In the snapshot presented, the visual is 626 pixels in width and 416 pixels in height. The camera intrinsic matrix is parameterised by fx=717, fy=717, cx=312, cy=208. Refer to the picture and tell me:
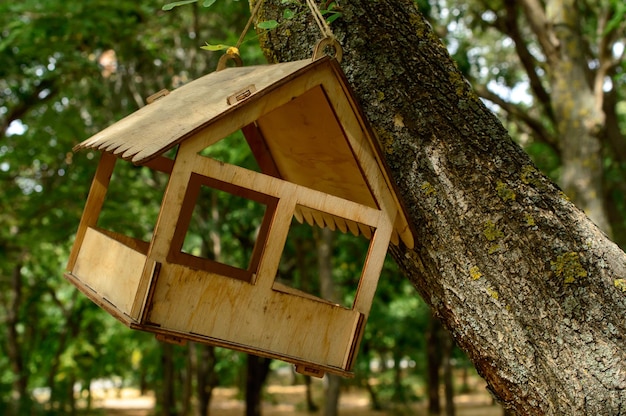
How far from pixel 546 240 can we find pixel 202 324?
967 mm

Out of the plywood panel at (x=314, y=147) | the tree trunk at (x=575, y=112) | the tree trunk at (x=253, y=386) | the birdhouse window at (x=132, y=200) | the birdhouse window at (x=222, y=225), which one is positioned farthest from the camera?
the tree trunk at (x=253, y=386)

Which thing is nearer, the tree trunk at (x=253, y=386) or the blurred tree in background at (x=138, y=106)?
the blurred tree in background at (x=138, y=106)

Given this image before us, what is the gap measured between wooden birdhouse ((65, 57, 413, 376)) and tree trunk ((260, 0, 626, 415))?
0.34 feet

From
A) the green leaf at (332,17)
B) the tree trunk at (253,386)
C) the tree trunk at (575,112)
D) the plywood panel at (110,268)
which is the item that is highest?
the tree trunk at (575,112)

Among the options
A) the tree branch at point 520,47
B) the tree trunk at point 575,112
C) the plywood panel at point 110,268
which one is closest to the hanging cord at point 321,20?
the plywood panel at point 110,268

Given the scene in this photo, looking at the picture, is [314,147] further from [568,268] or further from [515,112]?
[515,112]

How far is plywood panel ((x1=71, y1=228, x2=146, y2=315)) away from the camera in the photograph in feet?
6.36

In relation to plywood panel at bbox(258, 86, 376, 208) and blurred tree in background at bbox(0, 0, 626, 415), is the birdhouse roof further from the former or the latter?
blurred tree in background at bbox(0, 0, 626, 415)

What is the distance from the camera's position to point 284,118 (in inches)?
98.7

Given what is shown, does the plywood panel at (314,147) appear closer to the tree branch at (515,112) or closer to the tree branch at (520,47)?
the tree branch at (515,112)

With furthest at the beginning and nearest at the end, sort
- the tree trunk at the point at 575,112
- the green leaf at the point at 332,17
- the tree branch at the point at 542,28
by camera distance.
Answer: the tree branch at the point at 542,28
the tree trunk at the point at 575,112
the green leaf at the point at 332,17

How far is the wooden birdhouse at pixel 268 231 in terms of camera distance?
1890mm

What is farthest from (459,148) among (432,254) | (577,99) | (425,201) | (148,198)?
(148,198)

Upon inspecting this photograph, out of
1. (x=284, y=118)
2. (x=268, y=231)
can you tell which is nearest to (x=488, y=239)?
(x=268, y=231)
